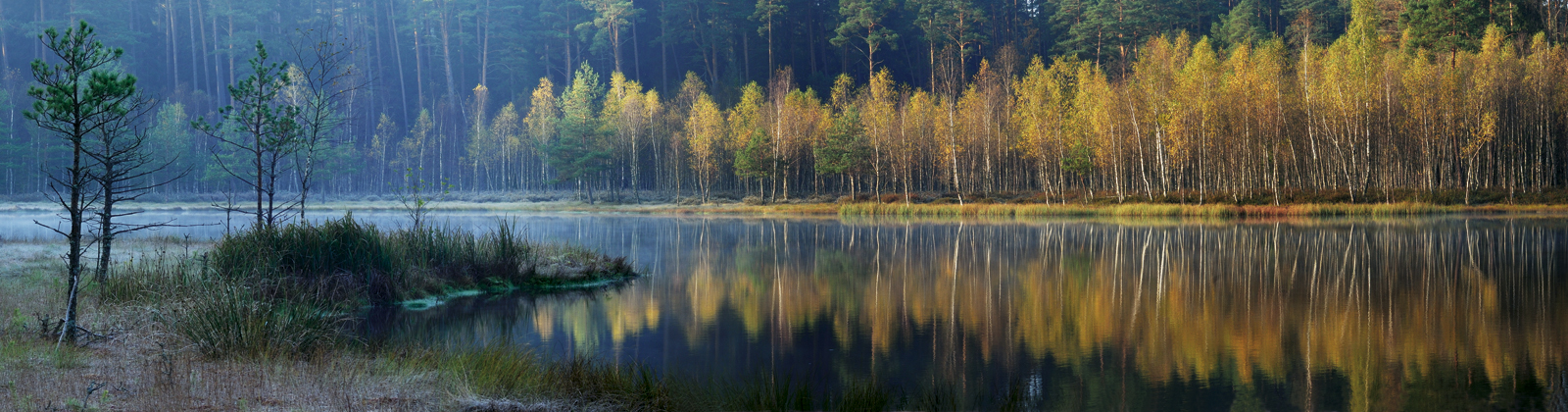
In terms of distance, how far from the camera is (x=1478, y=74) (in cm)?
3900

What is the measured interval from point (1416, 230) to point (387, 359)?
30125mm

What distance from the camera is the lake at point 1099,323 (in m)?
8.12

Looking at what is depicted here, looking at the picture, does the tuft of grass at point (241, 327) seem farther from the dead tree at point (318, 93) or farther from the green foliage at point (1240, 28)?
the green foliage at point (1240, 28)

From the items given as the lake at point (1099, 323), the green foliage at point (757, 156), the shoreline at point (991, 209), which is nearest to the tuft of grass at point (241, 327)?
the lake at point (1099, 323)

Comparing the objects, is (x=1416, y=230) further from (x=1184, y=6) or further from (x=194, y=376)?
(x=1184, y=6)

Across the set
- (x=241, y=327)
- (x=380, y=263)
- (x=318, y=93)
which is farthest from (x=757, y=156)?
(x=241, y=327)

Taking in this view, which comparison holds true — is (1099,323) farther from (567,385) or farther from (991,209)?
(991,209)

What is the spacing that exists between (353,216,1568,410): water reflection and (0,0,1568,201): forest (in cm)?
699

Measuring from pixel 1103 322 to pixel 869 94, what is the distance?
45435 millimetres

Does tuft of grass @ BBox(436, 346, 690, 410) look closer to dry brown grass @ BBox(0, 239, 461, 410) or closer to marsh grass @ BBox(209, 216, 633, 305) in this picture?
dry brown grass @ BBox(0, 239, 461, 410)

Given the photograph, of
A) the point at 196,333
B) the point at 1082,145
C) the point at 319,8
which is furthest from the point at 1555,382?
the point at 319,8

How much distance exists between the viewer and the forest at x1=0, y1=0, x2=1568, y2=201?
4006 cm

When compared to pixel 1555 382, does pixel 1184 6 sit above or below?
above

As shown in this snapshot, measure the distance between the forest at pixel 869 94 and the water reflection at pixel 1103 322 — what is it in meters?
6.99
